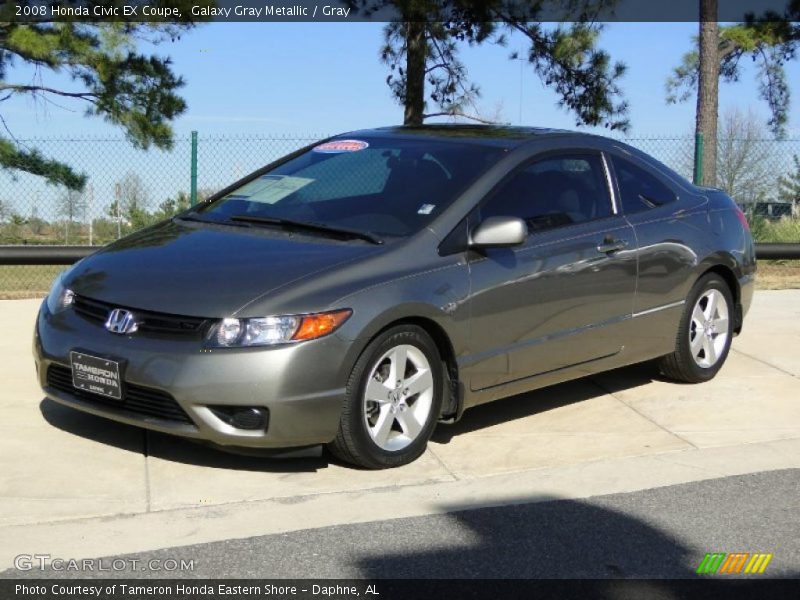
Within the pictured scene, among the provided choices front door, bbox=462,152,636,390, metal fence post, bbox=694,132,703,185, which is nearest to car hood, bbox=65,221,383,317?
front door, bbox=462,152,636,390

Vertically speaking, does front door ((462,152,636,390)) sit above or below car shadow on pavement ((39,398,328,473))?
above

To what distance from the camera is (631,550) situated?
470 cm

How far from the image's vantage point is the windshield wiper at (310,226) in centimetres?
583

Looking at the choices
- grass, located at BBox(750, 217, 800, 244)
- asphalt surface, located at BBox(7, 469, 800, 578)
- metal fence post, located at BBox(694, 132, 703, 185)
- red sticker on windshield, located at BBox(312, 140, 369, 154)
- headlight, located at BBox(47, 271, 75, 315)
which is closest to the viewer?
asphalt surface, located at BBox(7, 469, 800, 578)

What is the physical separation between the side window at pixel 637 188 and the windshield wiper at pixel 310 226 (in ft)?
6.13

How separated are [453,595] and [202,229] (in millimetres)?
2788

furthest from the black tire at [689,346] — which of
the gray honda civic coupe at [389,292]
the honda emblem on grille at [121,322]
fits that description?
the honda emblem on grille at [121,322]

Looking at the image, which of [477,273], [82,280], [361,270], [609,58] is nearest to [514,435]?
[477,273]

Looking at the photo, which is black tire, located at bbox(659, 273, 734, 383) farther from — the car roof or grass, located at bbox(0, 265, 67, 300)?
grass, located at bbox(0, 265, 67, 300)

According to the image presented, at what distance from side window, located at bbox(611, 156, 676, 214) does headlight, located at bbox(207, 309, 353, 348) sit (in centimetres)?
254

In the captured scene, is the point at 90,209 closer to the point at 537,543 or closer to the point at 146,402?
the point at 146,402

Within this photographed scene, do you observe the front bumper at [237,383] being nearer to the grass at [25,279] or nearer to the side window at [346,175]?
the side window at [346,175]

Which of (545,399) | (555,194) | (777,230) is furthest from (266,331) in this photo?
(777,230)

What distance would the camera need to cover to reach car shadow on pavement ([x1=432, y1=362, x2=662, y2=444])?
259 inches
